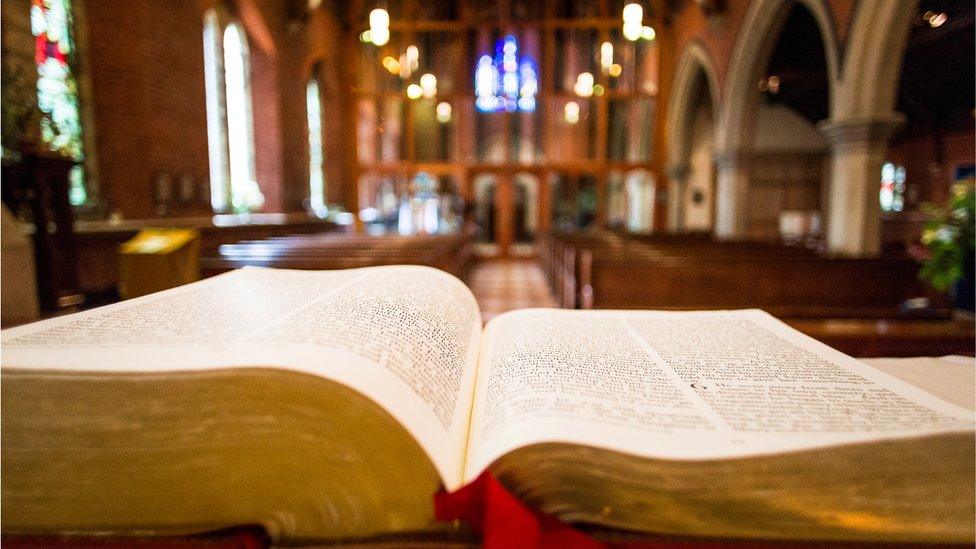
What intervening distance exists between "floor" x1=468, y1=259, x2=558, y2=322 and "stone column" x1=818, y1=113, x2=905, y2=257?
321cm

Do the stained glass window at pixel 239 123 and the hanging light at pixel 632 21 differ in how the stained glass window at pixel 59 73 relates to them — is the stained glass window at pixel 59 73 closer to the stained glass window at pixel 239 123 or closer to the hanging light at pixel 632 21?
the stained glass window at pixel 239 123

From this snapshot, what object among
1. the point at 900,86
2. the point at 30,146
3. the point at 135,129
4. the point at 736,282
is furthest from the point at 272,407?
the point at 900,86

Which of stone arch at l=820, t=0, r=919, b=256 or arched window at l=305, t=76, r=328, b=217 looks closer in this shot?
stone arch at l=820, t=0, r=919, b=256

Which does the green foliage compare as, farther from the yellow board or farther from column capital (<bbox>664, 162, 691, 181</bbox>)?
column capital (<bbox>664, 162, 691, 181</bbox>)

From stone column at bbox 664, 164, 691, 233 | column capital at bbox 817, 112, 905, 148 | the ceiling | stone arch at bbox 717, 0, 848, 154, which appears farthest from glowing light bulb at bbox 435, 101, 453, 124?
column capital at bbox 817, 112, 905, 148

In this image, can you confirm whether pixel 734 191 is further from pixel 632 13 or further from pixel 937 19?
pixel 632 13

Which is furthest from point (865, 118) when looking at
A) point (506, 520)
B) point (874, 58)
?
point (506, 520)

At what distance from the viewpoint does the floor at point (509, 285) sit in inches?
247

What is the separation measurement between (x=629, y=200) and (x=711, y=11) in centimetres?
672

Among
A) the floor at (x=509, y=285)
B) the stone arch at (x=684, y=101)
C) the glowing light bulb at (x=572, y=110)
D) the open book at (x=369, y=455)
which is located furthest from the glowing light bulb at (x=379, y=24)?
the glowing light bulb at (x=572, y=110)

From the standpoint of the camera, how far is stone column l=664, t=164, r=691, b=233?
1111 cm

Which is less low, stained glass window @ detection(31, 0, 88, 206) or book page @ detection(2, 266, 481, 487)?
stained glass window @ detection(31, 0, 88, 206)

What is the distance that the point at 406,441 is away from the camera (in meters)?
0.46

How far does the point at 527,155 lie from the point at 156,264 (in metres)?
16.4
